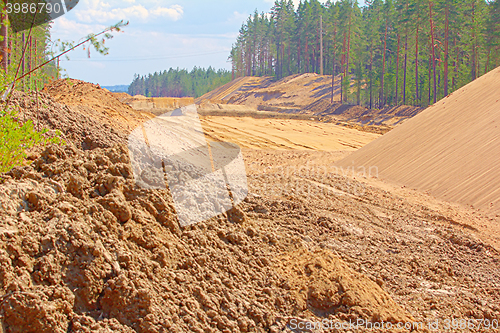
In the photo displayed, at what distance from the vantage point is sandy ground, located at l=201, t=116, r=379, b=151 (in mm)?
18219

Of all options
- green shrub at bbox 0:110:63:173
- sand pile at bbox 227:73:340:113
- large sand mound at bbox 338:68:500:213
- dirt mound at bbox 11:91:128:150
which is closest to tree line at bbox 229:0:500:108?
sand pile at bbox 227:73:340:113

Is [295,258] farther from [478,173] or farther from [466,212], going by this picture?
[478,173]

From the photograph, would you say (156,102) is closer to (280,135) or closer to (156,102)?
(156,102)

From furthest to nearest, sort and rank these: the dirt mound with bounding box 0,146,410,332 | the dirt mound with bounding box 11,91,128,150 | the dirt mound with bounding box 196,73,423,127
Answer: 1. the dirt mound with bounding box 196,73,423,127
2. the dirt mound with bounding box 11,91,128,150
3. the dirt mound with bounding box 0,146,410,332

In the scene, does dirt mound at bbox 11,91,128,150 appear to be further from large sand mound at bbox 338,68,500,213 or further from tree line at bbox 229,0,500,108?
tree line at bbox 229,0,500,108

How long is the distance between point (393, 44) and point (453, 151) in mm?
33090

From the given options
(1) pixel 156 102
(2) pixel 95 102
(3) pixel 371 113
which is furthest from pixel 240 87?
(2) pixel 95 102

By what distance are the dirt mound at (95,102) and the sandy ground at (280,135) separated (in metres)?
5.51

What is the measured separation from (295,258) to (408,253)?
226 cm

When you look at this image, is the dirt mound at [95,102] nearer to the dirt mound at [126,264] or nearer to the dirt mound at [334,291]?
the dirt mound at [126,264]

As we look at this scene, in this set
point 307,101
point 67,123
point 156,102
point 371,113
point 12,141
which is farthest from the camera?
point 307,101

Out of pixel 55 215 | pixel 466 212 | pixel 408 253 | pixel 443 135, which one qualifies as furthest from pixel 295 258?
pixel 443 135

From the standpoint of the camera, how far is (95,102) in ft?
41.1

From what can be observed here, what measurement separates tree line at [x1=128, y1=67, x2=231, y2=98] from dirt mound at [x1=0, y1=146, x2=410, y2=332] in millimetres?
83367
